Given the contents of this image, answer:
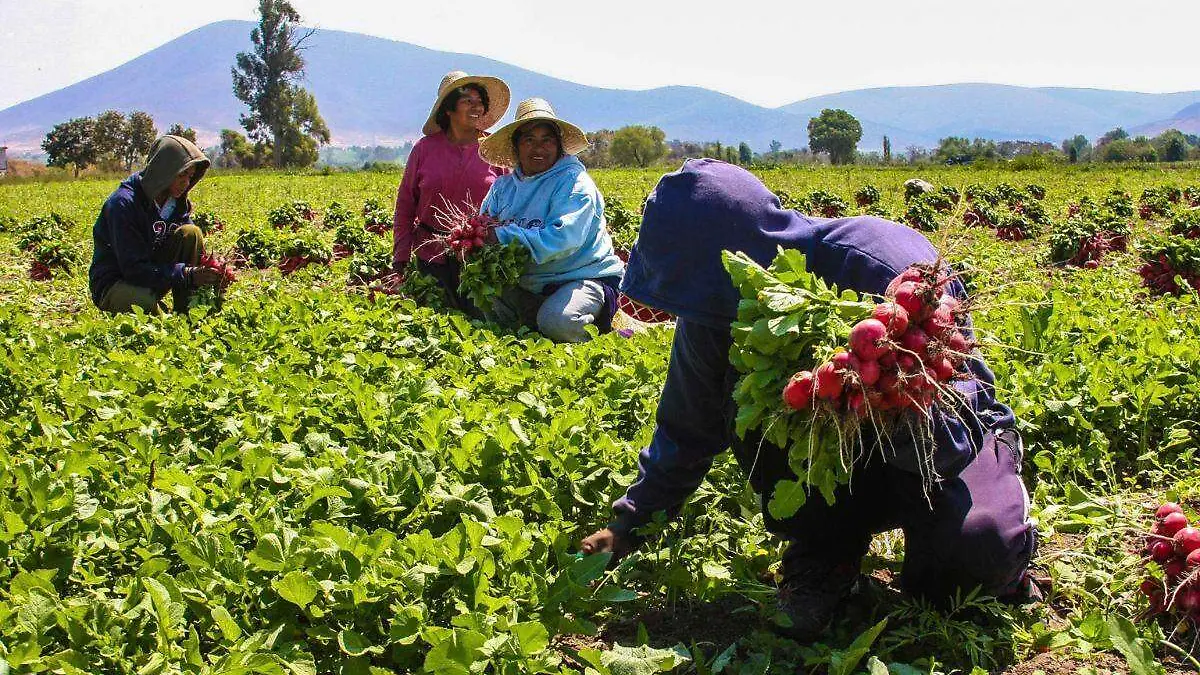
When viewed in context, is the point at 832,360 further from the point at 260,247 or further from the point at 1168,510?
the point at 260,247

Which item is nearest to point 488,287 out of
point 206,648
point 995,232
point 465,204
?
point 465,204

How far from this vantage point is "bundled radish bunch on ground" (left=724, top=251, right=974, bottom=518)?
1.80m

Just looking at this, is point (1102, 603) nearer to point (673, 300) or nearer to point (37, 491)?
point (673, 300)

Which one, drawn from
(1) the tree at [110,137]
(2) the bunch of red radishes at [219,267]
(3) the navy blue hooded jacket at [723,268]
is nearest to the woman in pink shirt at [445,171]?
(2) the bunch of red radishes at [219,267]

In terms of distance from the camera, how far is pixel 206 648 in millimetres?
2289

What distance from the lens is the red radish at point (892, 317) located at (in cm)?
183

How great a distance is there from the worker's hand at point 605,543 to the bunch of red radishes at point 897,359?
0.89m

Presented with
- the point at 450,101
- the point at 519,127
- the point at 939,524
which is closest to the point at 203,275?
the point at 450,101

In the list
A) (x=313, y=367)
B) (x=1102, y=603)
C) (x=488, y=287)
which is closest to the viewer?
(x=1102, y=603)

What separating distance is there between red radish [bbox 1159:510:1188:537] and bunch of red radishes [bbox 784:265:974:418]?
3.05ft

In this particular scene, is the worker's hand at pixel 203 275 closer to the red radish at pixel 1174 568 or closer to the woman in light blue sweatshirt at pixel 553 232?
the woman in light blue sweatshirt at pixel 553 232

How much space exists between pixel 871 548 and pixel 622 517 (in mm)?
799

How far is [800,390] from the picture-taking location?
1795 mm

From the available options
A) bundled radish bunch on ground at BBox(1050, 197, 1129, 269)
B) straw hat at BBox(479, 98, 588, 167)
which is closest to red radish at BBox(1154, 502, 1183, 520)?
straw hat at BBox(479, 98, 588, 167)
